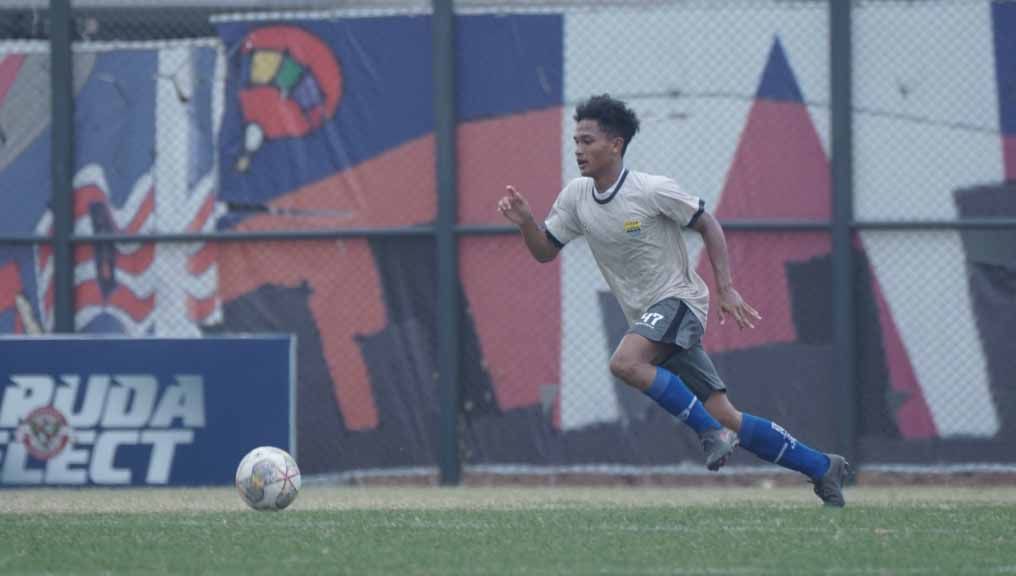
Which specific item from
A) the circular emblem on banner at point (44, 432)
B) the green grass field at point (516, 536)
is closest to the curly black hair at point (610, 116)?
the green grass field at point (516, 536)

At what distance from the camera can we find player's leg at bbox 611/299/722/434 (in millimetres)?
8352

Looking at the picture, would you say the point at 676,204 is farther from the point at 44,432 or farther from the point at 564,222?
the point at 44,432

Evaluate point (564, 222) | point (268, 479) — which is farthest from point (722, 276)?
point (268, 479)

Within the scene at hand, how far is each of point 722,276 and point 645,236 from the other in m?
0.47

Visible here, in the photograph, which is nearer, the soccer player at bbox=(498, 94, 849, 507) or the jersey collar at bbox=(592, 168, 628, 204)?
the soccer player at bbox=(498, 94, 849, 507)

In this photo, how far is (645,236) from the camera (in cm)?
861

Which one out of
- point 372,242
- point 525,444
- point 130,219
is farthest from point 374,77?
point 525,444

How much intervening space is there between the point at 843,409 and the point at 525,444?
2201 mm

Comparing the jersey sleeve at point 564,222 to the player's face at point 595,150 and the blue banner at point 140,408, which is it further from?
the blue banner at point 140,408

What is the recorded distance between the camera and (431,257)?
39.7 ft

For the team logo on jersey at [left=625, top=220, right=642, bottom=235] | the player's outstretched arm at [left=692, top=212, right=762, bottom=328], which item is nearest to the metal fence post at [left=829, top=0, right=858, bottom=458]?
the player's outstretched arm at [left=692, top=212, right=762, bottom=328]

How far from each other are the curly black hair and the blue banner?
3149mm

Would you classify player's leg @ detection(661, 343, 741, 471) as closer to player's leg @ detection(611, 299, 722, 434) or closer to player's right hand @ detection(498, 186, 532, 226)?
player's leg @ detection(611, 299, 722, 434)

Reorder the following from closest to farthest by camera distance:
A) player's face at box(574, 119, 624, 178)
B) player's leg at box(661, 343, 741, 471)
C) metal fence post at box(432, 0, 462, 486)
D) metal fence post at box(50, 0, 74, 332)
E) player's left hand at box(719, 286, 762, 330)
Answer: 1. player's left hand at box(719, 286, 762, 330)
2. player's leg at box(661, 343, 741, 471)
3. player's face at box(574, 119, 624, 178)
4. metal fence post at box(432, 0, 462, 486)
5. metal fence post at box(50, 0, 74, 332)
